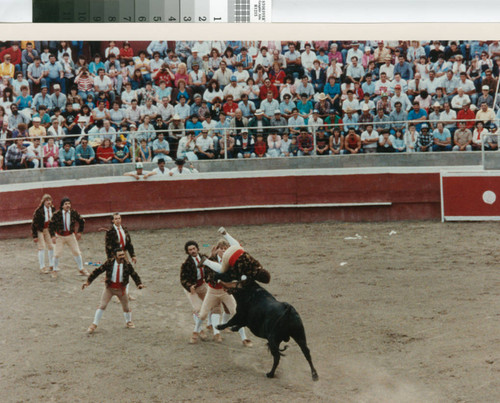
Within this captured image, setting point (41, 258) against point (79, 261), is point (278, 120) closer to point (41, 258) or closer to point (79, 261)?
point (79, 261)

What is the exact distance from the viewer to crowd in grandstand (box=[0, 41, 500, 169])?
52.3 feet

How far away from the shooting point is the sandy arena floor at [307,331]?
26.7ft

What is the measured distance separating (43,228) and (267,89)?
5.96 metres

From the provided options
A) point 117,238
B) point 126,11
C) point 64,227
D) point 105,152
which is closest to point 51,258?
point 64,227

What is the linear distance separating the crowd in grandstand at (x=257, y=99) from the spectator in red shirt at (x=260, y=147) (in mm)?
25

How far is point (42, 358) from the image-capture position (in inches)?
360

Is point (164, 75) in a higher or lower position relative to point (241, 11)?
higher

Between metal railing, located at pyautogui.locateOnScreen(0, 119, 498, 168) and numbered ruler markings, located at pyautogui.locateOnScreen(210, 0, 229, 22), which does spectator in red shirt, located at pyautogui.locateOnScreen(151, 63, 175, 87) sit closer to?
metal railing, located at pyautogui.locateOnScreen(0, 119, 498, 168)

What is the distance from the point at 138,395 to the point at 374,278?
17.3 feet

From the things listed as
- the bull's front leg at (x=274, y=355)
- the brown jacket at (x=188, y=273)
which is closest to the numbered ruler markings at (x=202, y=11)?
the bull's front leg at (x=274, y=355)

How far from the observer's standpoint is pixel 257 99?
16.7 metres

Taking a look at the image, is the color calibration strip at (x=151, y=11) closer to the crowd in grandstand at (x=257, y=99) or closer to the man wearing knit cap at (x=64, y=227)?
the man wearing knit cap at (x=64, y=227)

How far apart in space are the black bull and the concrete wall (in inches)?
311

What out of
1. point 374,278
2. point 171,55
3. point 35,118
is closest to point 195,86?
point 171,55
